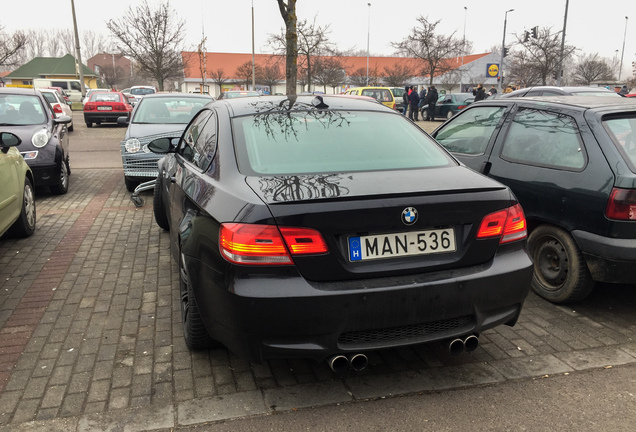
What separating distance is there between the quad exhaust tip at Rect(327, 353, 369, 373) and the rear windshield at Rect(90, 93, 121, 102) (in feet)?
72.7

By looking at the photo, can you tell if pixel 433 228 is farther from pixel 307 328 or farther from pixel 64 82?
pixel 64 82

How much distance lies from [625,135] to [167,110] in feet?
24.8

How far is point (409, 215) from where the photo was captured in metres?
2.58

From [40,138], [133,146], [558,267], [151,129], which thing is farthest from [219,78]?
[558,267]

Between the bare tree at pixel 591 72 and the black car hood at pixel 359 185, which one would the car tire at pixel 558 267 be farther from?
the bare tree at pixel 591 72

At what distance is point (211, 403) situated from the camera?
284 cm

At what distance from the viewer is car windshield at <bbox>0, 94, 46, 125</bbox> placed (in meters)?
8.50

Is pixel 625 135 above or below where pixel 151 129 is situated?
above

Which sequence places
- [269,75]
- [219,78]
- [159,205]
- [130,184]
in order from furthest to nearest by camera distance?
[219,78] → [269,75] → [130,184] → [159,205]

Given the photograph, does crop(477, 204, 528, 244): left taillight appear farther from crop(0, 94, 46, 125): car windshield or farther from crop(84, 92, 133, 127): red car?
crop(84, 92, 133, 127): red car

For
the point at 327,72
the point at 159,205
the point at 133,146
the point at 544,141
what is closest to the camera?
the point at 544,141

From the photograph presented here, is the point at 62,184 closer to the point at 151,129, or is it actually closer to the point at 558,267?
the point at 151,129

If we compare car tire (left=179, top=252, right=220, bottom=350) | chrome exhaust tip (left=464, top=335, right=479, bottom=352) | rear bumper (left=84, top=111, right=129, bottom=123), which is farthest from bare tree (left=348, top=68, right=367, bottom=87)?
chrome exhaust tip (left=464, top=335, right=479, bottom=352)

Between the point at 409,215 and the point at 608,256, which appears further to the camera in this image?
the point at 608,256
